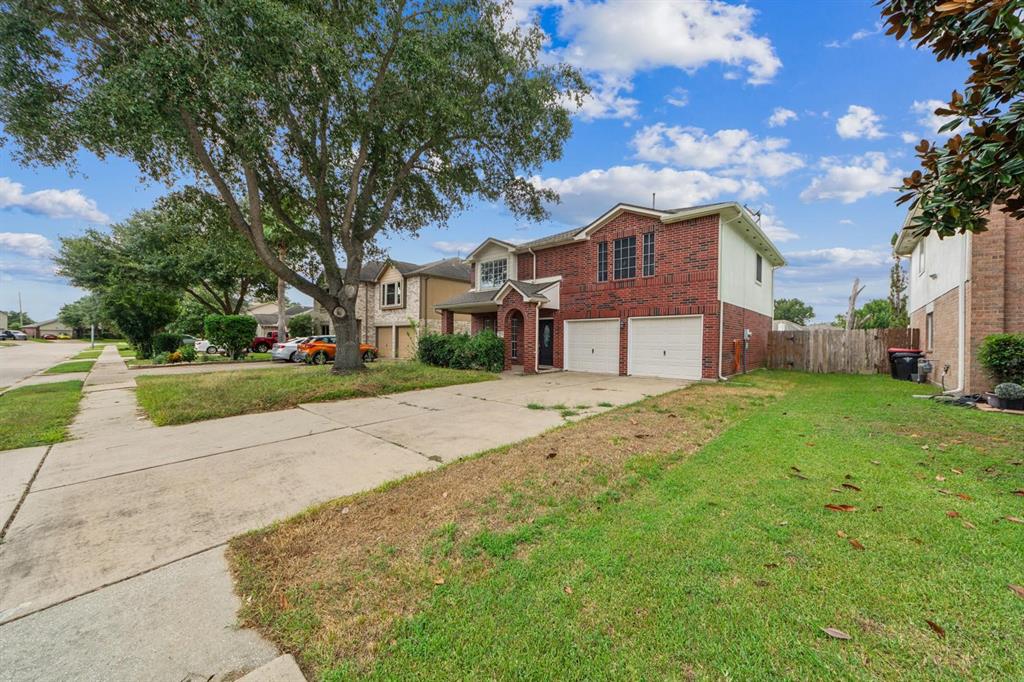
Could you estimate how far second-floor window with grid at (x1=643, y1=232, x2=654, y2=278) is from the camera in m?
13.4

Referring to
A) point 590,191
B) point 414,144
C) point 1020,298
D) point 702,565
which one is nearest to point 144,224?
point 414,144

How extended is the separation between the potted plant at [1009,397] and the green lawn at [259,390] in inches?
442

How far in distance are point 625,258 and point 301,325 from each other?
27332 mm

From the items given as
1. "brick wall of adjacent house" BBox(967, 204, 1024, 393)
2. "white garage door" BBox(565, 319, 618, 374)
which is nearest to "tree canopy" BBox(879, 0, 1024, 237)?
"brick wall of adjacent house" BBox(967, 204, 1024, 393)

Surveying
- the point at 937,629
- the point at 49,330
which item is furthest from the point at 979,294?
the point at 49,330

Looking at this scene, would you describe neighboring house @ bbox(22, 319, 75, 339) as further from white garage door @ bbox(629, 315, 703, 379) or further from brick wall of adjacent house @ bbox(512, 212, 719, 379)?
white garage door @ bbox(629, 315, 703, 379)

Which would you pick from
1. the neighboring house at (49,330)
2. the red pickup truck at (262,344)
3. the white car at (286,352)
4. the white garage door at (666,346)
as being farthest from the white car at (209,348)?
the neighboring house at (49,330)

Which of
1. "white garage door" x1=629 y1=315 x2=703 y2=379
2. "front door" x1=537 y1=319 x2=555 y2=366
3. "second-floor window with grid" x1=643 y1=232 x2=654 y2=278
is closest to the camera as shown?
"white garage door" x1=629 y1=315 x2=703 y2=379

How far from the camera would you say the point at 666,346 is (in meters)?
13.2

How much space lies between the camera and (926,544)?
267 centimetres

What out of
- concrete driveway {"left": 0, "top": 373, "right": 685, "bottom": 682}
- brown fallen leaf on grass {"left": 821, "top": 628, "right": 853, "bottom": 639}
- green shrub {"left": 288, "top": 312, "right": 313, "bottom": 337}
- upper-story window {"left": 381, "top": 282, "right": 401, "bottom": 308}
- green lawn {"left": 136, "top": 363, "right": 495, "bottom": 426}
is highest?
upper-story window {"left": 381, "top": 282, "right": 401, "bottom": 308}

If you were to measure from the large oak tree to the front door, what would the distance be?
4838 mm

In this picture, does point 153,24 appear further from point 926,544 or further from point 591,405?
point 926,544

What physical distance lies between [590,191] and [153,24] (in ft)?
51.6
